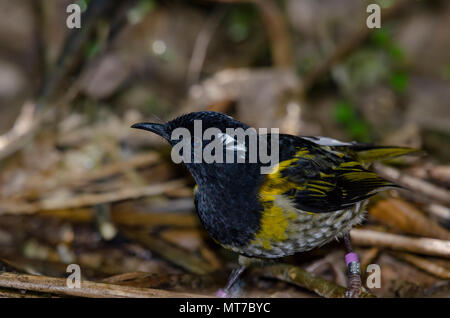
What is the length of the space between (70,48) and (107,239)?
184cm

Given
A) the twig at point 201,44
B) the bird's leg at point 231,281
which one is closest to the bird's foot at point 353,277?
the bird's leg at point 231,281

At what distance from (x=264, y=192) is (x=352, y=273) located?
0.86 metres

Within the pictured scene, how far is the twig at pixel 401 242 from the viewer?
3389 millimetres

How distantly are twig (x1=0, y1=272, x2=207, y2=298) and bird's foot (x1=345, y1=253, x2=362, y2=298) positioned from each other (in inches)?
46.0

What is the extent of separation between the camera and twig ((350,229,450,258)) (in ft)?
11.1

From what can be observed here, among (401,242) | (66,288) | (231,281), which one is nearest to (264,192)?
(231,281)

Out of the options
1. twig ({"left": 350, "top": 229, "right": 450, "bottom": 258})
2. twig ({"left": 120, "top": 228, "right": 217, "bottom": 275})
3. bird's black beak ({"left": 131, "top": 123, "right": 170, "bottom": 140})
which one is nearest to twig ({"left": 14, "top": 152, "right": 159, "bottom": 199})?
twig ({"left": 120, "top": 228, "right": 217, "bottom": 275})

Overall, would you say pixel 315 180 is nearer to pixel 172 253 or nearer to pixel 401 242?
pixel 401 242

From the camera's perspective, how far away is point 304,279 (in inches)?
129

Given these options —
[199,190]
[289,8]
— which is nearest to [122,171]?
[199,190]

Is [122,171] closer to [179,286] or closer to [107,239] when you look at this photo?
[107,239]

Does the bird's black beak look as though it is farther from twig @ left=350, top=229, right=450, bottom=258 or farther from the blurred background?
twig @ left=350, top=229, right=450, bottom=258

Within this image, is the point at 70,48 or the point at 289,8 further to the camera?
the point at 289,8

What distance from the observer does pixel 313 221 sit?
3.20 metres
